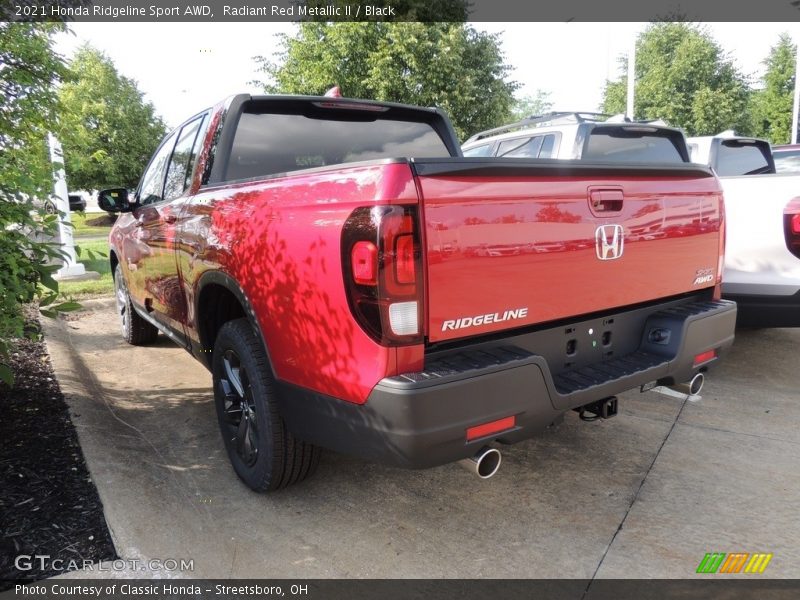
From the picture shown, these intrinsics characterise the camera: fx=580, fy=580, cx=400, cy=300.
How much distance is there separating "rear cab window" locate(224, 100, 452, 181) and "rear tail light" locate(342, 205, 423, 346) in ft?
4.84

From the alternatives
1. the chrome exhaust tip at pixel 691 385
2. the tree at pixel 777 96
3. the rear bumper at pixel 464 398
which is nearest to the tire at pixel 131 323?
the rear bumper at pixel 464 398

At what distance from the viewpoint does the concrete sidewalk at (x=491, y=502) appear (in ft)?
7.81

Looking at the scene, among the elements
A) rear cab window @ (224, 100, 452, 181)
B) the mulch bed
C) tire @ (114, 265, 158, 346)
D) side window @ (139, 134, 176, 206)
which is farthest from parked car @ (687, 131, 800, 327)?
tire @ (114, 265, 158, 346)

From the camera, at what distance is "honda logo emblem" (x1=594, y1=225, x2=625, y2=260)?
96.9 inches

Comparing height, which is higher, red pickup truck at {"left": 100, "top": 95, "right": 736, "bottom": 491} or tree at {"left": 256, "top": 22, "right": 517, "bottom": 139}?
tree at {"left": 256, "top": 22, "right": 517, "bottom": 139}

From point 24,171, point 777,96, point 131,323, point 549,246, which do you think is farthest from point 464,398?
point 777,96

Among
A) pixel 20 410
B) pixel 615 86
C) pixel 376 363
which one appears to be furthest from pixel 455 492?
pixel 615 86

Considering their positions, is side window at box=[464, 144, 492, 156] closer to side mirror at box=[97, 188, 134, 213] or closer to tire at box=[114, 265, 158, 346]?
side mirror at box=[97, 188, 134, 213]

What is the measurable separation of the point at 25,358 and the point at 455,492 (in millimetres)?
3735

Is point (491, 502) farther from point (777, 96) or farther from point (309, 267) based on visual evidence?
point (777, 96)

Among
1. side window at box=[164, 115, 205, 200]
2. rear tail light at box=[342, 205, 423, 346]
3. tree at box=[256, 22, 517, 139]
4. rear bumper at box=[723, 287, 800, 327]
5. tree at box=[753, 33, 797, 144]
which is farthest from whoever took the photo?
tree at box=[753, 33, 797, 144]

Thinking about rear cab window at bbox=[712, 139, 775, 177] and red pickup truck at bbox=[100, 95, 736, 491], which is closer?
red pickup truck at bbox=[100, 95, 736, 491]

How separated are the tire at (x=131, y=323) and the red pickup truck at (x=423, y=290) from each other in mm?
2337

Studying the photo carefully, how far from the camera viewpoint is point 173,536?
8.28 feet
